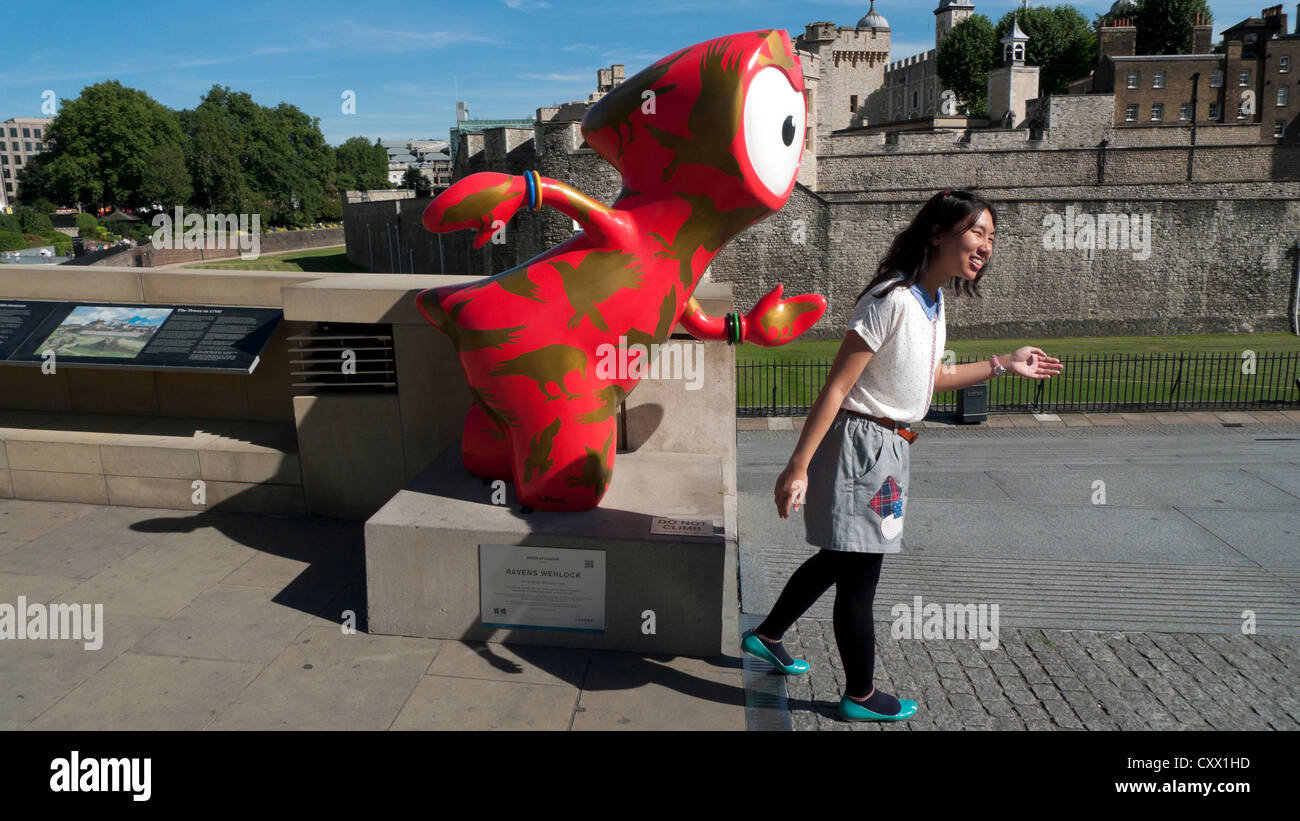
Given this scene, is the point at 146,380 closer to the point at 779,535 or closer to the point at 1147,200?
the point at 779,535

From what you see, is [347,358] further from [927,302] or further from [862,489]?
[927,302]

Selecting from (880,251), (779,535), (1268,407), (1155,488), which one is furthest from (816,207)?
(779,535)

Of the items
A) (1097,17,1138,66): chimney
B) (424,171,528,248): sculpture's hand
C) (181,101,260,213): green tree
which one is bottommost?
(424,171,528,248): sculpture's hand

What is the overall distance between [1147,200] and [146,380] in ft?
114

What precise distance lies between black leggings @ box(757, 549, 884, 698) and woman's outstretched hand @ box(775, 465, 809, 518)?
1.42ft

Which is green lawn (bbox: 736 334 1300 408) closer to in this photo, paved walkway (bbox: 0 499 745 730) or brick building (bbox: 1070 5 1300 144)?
paved walkway (bbox: 0 499 745 730)

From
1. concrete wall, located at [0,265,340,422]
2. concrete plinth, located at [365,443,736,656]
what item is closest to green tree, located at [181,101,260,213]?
concrete wall, located at [0,265,340,422]

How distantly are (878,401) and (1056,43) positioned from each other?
65856 mm

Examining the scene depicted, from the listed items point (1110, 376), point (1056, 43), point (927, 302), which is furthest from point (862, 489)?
point (1056, 43)

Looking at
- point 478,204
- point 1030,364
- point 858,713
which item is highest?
point 478,204

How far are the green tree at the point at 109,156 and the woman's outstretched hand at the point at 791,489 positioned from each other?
69.6 metres

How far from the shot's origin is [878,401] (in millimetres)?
3148

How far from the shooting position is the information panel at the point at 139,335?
17.9ft

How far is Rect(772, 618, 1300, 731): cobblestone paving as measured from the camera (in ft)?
11.6
